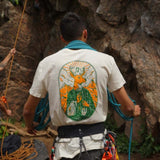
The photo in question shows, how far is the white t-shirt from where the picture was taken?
55.1 inches

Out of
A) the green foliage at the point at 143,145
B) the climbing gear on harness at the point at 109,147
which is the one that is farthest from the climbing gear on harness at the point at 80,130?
the green foliage at the point at 143,145

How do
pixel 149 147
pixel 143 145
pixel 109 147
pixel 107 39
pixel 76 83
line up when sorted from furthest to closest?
1. pixel 107 39
2. pixel 143 145
3. pixel 149 147
4. pixel 109 147
5. pixel 76 83

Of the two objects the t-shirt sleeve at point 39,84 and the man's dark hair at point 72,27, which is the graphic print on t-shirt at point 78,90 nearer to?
the t-shirt sleeve at point 39,84

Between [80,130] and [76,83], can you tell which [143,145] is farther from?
[76,83]

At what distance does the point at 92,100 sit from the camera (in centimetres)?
143

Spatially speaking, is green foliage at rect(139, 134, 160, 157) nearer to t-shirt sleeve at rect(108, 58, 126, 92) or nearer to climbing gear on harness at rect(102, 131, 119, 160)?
climbing gear on harness at rect(102, 131, 119, 160)

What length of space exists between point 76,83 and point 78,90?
0.05 meters

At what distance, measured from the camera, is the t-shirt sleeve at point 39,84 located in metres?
1.42

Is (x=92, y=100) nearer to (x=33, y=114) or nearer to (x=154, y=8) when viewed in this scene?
(x=33, y=114)

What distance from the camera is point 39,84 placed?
1440 mm

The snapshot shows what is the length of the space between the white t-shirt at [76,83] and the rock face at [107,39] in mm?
2628

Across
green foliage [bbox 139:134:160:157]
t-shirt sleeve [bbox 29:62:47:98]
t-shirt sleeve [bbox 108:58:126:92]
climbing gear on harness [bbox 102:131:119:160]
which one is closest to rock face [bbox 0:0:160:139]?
green foliage [bbox 139:134:160:157]

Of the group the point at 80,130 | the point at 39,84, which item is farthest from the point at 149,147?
the point at 39,84

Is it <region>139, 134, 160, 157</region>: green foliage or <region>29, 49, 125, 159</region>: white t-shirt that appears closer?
<region>29, 49, 125, 159</region>: white t-shirt
